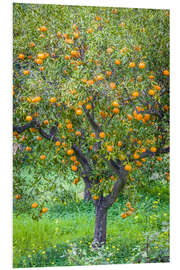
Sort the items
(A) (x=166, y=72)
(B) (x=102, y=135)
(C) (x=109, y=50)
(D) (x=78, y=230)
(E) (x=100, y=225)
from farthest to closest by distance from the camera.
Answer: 1. (D) (x=78, y=230)
2. (E) (x=100, y=225)
3. (A) (x=166, y=72)
4. (B) (x=102, y=135)
5. (C) (x=109, y=50)

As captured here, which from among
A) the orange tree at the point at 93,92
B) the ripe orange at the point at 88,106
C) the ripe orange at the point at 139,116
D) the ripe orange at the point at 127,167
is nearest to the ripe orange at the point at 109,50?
the orange tree at the point at 93,92

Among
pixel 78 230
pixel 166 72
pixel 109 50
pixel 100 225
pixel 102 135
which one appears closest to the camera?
pixel 109 50

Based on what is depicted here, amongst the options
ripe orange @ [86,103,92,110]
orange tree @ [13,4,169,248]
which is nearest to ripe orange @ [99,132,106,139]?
orange tree @ [13,4,169,248]

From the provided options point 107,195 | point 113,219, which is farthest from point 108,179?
point 113,219

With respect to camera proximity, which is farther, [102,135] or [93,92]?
[102,135]

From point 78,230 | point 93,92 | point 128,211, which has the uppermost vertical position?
point 93,92

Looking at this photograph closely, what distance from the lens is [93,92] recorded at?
10.7 ft

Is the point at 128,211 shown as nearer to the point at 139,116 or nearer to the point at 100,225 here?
the point at 100,225

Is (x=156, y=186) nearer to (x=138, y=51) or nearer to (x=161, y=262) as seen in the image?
(x=161, y=262)

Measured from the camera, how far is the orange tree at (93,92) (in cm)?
327

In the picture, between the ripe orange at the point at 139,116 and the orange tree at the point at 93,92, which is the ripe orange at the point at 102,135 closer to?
the orange tree at the point at 93,92

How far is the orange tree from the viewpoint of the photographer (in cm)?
327

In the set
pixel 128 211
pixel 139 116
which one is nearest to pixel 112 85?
pixel 139 116
